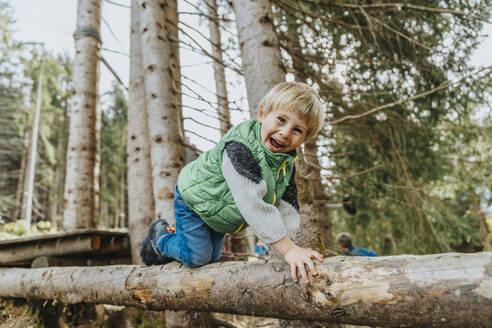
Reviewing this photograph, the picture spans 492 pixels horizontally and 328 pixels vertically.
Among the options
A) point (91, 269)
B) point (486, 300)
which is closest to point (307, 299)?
point (486, 300)

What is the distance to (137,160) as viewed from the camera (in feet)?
14.8

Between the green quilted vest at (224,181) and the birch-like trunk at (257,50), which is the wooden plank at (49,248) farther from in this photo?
the birch-like trunk at (257,50)

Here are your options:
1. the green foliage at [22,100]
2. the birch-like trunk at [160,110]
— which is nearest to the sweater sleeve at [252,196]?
the birch-like trunk at [160,110]

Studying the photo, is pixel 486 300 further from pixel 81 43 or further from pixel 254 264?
pixel 81 43

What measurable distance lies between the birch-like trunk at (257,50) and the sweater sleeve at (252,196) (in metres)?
0.84

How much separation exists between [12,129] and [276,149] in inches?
974

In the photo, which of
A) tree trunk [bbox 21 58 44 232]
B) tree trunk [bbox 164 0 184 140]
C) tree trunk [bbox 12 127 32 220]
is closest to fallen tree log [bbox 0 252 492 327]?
tree trunk [bbox 164 0 184 140]

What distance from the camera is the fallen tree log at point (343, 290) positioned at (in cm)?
102

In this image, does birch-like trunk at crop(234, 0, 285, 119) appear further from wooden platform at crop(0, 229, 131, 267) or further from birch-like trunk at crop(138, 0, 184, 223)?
wooden platform at crop(0, 229, 131, 267)

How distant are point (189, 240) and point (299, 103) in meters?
1.11

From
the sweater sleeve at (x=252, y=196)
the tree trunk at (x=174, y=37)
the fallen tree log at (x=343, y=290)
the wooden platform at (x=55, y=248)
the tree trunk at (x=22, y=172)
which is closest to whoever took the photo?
Result: the fallen tree log at (x=343, y=290)

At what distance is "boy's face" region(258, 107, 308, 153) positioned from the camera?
174 centimetres

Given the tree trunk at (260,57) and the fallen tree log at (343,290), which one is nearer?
the fallen tree log at (343,290)

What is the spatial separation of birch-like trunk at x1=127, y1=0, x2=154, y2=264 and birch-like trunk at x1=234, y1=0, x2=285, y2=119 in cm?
247
